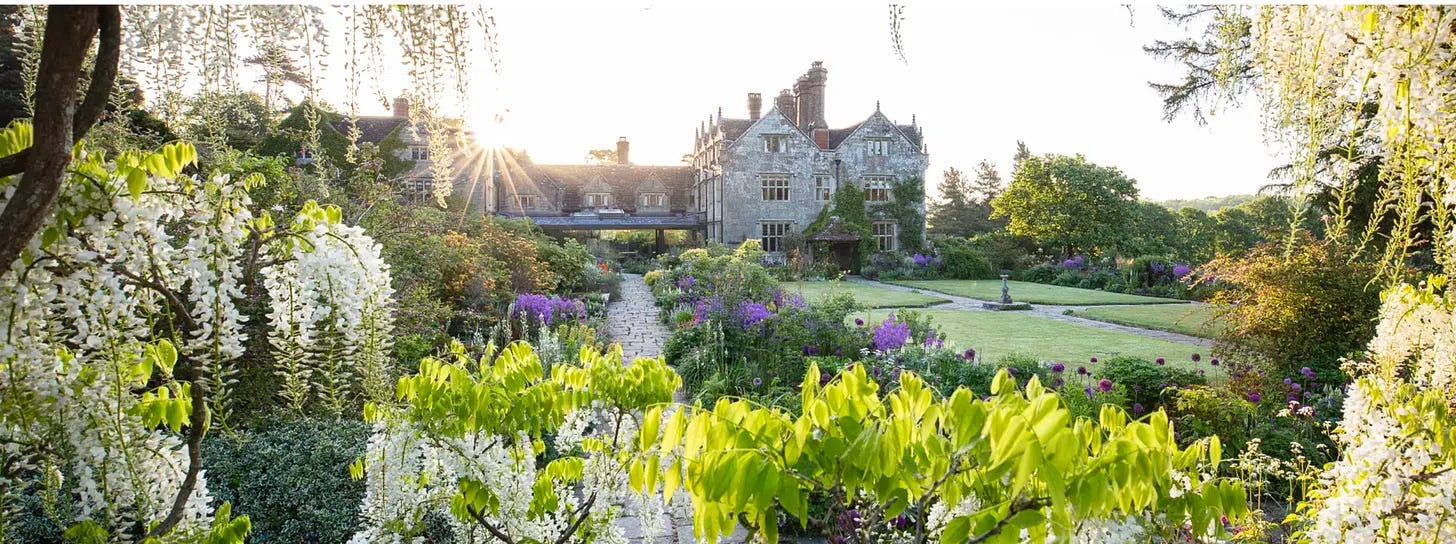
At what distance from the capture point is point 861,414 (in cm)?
125

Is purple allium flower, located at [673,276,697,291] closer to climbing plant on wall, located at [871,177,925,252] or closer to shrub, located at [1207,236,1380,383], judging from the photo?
shrub, located at [1207,236,1380,383]

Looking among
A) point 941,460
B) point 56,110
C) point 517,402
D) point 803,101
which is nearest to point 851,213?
point 803,101

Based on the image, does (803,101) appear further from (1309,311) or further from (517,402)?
(517,402)

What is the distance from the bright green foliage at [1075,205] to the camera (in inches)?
1027

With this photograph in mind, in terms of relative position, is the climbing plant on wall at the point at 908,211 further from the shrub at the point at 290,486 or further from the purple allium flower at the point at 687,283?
the shrub at the point at 290,486

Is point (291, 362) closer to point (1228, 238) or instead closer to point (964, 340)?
point (964, 340)

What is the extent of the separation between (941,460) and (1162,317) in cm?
1393

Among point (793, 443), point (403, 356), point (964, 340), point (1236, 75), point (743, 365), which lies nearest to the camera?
point (793, 443)

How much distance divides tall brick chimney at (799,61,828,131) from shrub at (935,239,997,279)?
6.19m

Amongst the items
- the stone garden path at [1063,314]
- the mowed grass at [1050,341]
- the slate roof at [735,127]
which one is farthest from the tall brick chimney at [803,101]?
the mowed grass at [1050,341]

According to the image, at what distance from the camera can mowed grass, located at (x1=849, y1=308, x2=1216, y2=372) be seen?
888 cm

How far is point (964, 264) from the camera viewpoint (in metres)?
24.2

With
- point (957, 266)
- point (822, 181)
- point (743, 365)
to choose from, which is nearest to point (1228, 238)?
point (957, 266)

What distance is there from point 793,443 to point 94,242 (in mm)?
1257
